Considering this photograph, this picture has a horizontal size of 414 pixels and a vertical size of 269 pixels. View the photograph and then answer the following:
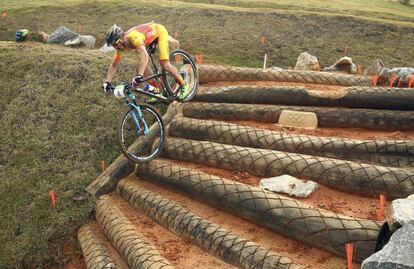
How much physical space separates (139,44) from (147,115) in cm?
242

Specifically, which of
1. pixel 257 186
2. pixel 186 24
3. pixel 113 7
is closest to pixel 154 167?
pixel 257 186

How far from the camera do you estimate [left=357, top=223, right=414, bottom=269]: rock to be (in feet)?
13.6

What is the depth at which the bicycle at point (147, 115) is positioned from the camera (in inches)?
348

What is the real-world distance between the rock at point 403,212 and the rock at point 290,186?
77.1 inches

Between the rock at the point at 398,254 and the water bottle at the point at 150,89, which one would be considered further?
the water bottle at the point at 150,89

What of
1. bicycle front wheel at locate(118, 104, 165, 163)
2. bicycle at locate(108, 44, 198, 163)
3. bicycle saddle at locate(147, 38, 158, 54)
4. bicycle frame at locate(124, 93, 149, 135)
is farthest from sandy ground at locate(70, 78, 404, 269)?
bicycle saddle at locate(147, 38, 158, 54)

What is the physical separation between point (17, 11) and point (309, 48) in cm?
1616

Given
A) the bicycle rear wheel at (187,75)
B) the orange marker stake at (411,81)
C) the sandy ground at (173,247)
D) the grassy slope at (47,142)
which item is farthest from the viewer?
the bicycle rear wheel at (187,75)

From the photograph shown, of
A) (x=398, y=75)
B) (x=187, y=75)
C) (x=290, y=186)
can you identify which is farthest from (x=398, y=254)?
(x=187, y=75)

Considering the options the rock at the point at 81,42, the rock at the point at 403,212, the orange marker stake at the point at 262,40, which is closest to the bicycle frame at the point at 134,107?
the rock at the point at 403,212

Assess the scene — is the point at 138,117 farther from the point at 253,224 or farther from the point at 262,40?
the point at 262,40

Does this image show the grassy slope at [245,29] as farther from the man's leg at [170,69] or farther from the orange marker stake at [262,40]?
the man's leg at [170,69]

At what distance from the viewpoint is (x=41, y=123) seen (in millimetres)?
11695

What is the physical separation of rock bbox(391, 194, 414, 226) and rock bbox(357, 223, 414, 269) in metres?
0.35
